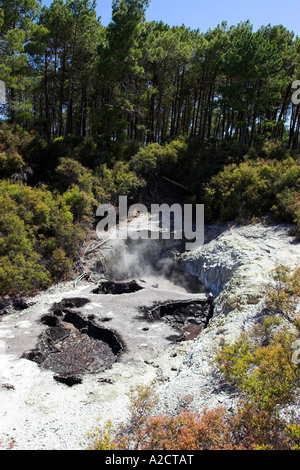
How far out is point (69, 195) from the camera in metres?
24.8

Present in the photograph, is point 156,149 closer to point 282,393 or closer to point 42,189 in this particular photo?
point 42,189

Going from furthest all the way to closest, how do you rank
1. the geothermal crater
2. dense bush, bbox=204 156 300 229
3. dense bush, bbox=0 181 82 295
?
dense bush, bbox=204 156 300 229 → dense bush, bbox=0 181 82 295 → the geothermal crater

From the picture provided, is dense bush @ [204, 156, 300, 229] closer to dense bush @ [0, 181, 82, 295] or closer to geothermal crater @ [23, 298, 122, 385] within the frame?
dense bush @ [0, 181, 82, 295]

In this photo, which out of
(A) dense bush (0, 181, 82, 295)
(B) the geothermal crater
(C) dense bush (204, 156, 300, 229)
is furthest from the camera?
(C) dense bush (204, 156, 300, 229)

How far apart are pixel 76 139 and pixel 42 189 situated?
8.39 m

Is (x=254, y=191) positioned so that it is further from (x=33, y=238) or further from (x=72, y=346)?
(x=72, y=346)

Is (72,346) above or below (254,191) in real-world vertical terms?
below

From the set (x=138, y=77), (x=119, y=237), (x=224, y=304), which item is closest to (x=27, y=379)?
(x=224, y=304)

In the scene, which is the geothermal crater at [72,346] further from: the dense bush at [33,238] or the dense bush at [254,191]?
the dense bush at [254,191]

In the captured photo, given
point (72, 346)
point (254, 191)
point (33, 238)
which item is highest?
point (254, 191)

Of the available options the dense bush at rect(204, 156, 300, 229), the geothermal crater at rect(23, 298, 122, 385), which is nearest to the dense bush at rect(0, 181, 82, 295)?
the geothermal crater at rect(23, 298, 122, 385)

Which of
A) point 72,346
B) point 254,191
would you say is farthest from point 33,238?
point 254,191

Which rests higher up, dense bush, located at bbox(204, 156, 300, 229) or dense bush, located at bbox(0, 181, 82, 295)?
dense bush, located at bbox(204, 156, 300, 229)

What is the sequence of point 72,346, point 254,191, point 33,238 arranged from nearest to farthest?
point 72,346 < point 33,238 < point 254,191
